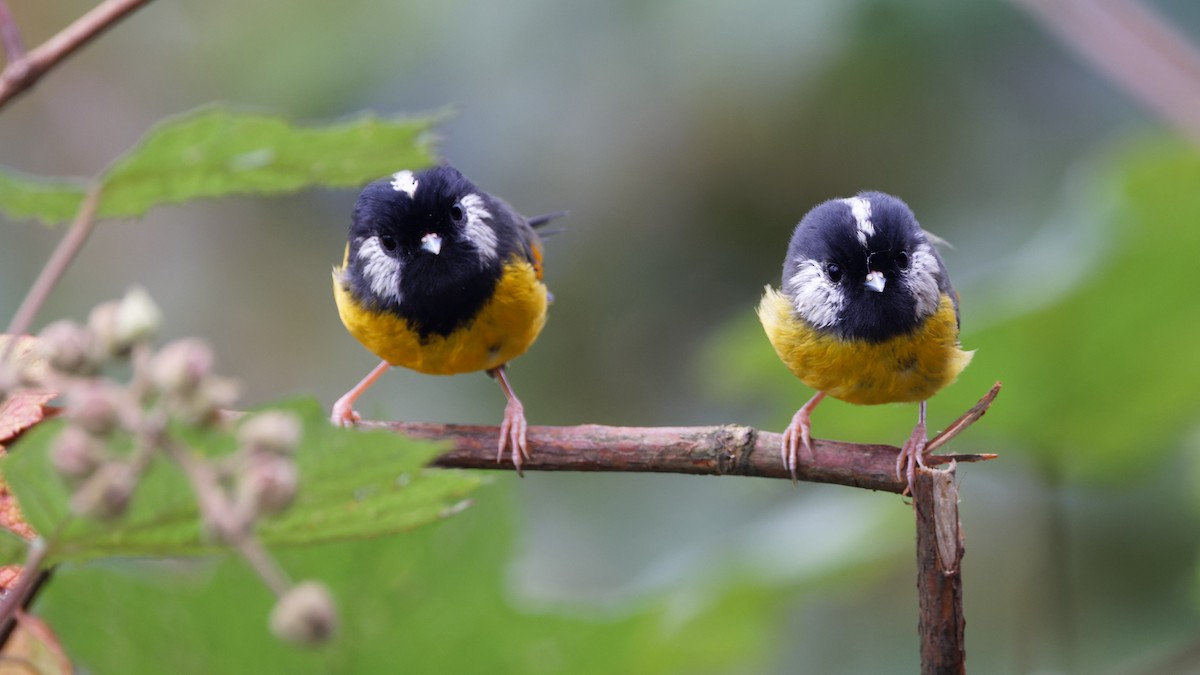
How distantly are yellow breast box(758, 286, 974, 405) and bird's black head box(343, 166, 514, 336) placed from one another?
678 mm

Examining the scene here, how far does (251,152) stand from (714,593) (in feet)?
4.77

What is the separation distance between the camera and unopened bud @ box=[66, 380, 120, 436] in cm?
80

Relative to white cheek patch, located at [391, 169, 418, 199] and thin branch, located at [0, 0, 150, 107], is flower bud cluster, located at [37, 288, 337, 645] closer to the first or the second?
thin branch, located at [0, 0, 150, 107]

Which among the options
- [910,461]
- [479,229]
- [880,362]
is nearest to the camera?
[910,461]

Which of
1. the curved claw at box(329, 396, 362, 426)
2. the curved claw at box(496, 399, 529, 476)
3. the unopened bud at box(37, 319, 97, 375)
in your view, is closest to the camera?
the unopened bud at box(37, 319, 97, 375)

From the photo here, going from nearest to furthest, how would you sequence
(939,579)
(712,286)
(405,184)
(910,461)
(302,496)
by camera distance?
(302,496), (939,579), (910,461), (405,184), (712,286)

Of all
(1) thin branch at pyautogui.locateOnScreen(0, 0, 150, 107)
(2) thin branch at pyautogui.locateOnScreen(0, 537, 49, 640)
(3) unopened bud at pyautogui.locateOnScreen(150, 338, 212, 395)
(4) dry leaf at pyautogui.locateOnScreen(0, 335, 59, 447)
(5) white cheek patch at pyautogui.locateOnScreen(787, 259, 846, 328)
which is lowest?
(5) white cheek patch at pyautogui.locateOnScreen(787, 259, 846, 328)

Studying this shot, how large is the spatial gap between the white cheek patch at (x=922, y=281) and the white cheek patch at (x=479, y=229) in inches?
34.8

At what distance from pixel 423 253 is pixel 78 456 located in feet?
6.13

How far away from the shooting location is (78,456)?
0.80 meters

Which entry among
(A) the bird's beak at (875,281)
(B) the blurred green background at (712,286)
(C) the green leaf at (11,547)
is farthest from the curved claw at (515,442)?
(C) the green leaf at (11,547)

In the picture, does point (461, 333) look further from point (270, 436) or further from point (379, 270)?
point (270, 436)

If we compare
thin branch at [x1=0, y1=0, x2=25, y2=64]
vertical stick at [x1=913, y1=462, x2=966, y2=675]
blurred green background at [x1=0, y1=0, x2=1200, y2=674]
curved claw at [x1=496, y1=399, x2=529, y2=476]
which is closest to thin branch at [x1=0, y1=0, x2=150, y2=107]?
thin branch at [x1=0, y1=0, x2=25, y2=64]

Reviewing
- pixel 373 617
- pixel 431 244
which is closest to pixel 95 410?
pixel 373 617
